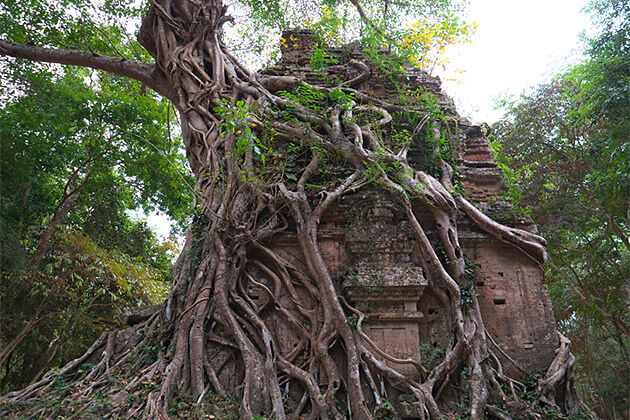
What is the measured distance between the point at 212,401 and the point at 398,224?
2.32 m

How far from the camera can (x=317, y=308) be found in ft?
12.4

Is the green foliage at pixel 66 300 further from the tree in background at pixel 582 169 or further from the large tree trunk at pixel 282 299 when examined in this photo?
the tree in background at pixel 582 169

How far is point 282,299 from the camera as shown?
3.88 m

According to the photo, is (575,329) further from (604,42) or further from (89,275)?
(89,275)

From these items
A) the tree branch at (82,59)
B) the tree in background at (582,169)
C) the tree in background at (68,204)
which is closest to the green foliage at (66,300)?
the tree in background at (68,204)

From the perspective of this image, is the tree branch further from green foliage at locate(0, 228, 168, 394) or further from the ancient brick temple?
the ancient brick temple

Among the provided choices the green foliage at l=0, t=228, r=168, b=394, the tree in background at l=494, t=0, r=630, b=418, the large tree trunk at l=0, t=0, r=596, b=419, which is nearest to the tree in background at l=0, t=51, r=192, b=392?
the green foliage at l=0, t=228, r=168, b=394

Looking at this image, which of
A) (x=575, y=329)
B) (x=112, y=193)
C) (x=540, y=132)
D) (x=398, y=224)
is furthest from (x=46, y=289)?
(x=575, y=329)

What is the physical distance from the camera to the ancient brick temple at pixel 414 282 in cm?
367

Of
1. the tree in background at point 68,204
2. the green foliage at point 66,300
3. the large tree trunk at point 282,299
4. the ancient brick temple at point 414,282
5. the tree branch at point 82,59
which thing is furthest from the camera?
the green foliage at point 66,300

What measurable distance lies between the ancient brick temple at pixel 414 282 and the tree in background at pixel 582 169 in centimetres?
233

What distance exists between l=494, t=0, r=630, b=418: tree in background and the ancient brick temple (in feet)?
7.66

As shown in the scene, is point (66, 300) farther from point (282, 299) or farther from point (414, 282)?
point (414, 282)

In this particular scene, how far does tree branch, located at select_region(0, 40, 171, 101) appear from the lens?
19.4 ft
